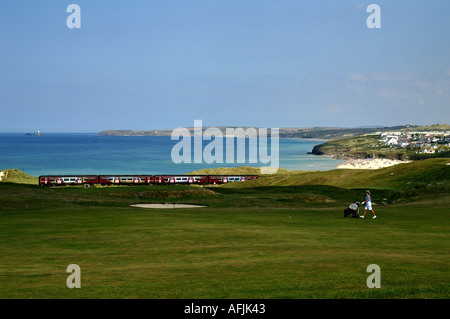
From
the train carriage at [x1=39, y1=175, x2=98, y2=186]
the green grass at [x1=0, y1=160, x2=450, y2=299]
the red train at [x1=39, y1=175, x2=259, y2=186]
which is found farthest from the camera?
the red train at [x1=39, y1=175, x2=259, y2=186]

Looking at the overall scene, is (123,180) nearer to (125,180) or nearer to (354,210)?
(125,180)

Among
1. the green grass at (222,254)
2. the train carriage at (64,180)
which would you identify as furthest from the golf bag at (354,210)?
the train carriage at (64,180)

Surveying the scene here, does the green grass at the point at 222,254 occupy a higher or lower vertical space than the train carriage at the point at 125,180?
lower

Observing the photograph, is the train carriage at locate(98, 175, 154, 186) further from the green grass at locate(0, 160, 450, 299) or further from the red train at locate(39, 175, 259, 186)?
the green grass at locate(0, 160, 450, 299)

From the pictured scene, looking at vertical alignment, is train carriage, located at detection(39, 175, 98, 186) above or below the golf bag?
above

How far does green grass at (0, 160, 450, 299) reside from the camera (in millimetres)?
13883

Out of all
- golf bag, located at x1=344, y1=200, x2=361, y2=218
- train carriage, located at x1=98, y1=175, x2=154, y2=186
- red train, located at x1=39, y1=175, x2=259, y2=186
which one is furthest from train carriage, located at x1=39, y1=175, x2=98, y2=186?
golf bag, located at x1=344, y1=200, x2=361, y2=218

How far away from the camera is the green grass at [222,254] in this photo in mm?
13883

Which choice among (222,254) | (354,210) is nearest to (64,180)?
(354,210)

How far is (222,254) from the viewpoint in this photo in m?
19.9

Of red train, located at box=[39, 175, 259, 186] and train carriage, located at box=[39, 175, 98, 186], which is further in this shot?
red train, located at box=[39, 175, 259, 186]

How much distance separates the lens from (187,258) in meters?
19.1

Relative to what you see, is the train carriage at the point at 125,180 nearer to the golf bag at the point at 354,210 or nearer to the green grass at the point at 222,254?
the green grass at the point at 222,254

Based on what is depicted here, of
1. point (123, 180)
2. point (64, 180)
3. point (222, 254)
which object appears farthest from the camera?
point (123, 180)
